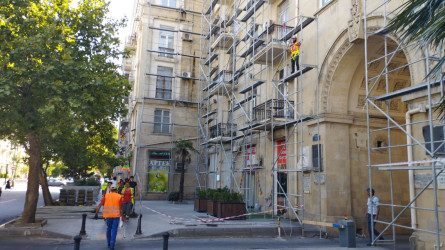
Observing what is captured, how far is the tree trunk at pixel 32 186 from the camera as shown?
1171 cm

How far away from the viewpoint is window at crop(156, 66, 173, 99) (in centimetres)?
2809

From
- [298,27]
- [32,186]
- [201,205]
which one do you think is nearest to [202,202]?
[201,205]

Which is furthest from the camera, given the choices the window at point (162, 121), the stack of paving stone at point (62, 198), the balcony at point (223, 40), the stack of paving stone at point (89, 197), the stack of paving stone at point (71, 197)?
the window at point (162, 121)

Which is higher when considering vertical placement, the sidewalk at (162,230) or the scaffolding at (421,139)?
the scaffolding at (421,139)

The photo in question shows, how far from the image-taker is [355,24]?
11.6 metres

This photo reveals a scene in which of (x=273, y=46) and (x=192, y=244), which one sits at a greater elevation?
(x=273, y=46)

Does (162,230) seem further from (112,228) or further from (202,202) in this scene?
(202,202)

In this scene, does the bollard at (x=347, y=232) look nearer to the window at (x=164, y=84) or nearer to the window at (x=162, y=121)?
the window at (x=162, y=121)

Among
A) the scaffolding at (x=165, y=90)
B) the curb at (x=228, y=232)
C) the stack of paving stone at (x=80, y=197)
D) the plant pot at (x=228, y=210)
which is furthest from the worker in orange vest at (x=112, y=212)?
the scaffolding at (x=165, y=90)

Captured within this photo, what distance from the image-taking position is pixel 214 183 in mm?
24625

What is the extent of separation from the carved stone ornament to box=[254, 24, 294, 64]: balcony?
12.2 feet

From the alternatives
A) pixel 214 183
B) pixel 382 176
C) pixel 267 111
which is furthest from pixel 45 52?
pixel 214 183

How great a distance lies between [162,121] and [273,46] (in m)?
14.6

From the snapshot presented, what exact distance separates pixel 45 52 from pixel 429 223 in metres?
11.4
